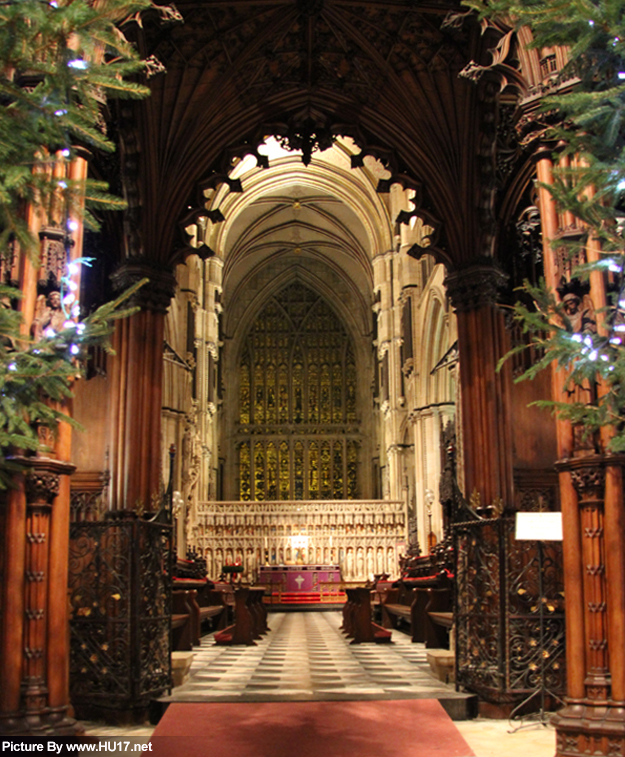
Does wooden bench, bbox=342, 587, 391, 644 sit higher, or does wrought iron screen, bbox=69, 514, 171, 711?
wrought iron screen, bbox=69, 514, 171, 711

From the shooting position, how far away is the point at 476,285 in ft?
36.7

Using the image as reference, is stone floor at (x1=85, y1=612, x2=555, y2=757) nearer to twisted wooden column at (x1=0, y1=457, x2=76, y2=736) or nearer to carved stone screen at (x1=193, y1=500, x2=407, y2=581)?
twisted wooden column at (x1=0, y1=457, x2=76, y2=736)

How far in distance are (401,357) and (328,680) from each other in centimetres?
1841

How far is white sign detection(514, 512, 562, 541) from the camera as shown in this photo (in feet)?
20.3

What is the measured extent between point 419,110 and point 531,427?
15.5ft

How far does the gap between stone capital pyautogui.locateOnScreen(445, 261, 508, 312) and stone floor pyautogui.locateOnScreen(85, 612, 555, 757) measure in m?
4.56

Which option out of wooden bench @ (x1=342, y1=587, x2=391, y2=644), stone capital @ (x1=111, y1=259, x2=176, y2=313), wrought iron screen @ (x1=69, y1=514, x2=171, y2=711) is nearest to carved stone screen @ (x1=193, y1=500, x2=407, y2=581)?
wooden bench @ (x1=342, y1=587, x2=391, y2=644)

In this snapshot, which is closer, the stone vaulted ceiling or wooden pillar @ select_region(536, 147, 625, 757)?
wooden pillar @ select_region(536, 147, 625, 757)

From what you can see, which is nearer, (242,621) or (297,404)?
(242,621)

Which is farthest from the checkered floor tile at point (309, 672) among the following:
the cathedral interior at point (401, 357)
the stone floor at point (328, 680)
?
the cathedral interior at point (401, 357)

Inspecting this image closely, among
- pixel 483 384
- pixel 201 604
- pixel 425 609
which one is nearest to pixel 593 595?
pixel 483 384

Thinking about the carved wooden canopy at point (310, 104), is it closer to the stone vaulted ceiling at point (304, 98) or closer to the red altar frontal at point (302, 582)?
the stone vaulted ceiling at point (304, 98)

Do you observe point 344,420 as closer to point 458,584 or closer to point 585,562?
point 458,584

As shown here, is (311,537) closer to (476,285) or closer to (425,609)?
(425,609)
